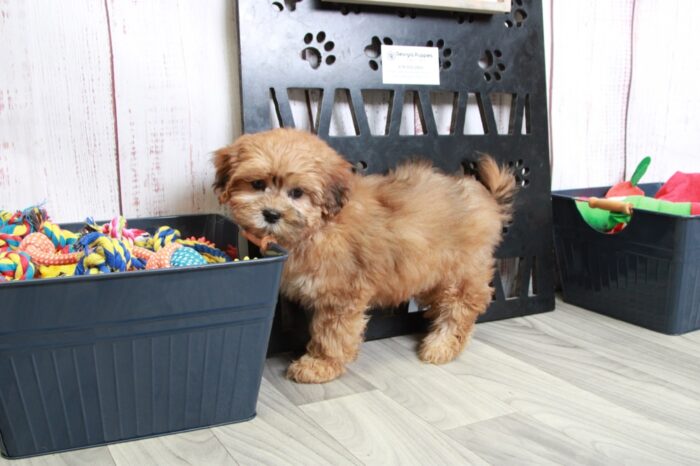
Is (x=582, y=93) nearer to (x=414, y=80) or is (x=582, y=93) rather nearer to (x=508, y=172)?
(x=508, y=172)

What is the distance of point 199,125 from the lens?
171cm

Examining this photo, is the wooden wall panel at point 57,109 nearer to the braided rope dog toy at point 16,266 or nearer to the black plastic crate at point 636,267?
the braided rope dog toy at point 16,266

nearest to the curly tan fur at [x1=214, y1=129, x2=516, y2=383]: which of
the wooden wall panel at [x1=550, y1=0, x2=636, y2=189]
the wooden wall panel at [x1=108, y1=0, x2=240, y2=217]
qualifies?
the wooden wall panel at [x1=108, y1=0, x2=240, y2=217]

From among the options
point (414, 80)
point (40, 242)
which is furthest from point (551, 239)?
point (40, 242)

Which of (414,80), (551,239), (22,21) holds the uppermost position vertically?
(22,21)

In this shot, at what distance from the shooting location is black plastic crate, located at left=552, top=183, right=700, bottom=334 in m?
1.87

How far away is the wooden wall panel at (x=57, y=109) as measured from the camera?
149cm

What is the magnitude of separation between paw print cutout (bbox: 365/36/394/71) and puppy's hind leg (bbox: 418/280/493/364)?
2.18 feet

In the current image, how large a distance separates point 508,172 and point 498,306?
1.44 feet

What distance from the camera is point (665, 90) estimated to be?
250 centimetres

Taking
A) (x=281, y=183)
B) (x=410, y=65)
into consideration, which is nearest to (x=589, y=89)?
(x=410, y=65)

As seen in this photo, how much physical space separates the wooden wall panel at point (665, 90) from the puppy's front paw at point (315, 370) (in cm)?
155

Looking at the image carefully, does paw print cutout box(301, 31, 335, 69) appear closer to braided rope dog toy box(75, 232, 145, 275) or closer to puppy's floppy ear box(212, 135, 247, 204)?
puppy's floppy ear box(212, 135, 247, 204)

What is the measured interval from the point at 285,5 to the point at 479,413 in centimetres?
113
